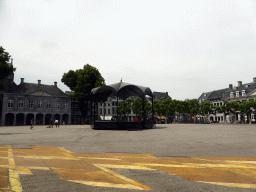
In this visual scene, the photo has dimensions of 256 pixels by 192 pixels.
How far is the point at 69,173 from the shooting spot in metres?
4.79

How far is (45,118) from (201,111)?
49.8m

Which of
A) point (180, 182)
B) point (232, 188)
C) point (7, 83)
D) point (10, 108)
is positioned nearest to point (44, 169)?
point (180, 182)

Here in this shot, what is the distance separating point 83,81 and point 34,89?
57.8ft

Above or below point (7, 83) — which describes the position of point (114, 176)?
below

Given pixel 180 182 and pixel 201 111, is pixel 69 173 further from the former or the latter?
pixel 201 111

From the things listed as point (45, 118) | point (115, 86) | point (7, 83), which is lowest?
point (45, 118)

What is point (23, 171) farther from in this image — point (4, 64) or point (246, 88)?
point (246, 88)

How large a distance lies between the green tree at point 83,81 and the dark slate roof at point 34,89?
5.81 m

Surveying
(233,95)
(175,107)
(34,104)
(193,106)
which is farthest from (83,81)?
(233,95)

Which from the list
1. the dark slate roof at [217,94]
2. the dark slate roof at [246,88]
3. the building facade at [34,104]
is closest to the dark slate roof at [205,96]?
the dark slate roof at [217,94]

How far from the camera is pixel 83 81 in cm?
5394

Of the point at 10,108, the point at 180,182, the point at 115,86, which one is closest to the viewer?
the point at 180,182

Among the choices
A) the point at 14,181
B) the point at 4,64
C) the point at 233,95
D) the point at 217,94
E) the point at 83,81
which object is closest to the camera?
the point at 14,181

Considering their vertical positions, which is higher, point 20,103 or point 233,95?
point 233,95
